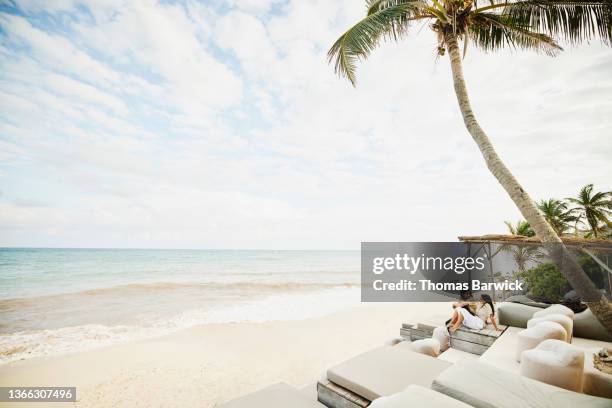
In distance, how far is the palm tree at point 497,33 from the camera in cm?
349

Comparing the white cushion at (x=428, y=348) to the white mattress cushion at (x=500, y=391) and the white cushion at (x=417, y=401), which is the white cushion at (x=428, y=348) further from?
the white cushion at (x=417, y=401)

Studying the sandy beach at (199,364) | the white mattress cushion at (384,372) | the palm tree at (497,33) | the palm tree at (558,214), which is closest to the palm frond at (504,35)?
the palm tree at (497,33)

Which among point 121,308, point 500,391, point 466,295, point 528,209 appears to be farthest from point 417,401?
point 121,308

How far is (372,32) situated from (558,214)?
83.3 feet

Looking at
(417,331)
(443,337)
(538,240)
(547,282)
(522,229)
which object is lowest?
(417,331)

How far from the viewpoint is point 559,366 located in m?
2.16

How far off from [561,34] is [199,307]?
51.8ft

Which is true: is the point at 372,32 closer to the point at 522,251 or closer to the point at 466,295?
the point at 466,295

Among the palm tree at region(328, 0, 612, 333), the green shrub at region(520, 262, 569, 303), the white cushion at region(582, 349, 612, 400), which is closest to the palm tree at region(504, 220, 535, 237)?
the green shrub at region(520, 262, 569, 303)

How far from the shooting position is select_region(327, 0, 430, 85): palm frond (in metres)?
4.50

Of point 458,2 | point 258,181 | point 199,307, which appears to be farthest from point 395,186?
point 458,2

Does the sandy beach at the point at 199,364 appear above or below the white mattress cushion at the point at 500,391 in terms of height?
below

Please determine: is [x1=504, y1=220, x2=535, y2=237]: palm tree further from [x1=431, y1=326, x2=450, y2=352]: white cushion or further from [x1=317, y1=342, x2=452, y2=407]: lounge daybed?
[x1=317, y1=342, x2=452, y2=407]: lounge daybed

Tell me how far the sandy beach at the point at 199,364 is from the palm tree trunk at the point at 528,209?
8.72ft
